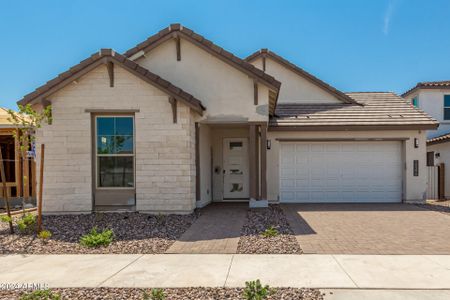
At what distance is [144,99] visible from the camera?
9.86m

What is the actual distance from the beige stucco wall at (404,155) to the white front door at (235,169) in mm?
1198

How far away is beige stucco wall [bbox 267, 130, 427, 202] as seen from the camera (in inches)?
507

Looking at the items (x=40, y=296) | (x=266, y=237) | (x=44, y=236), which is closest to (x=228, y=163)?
(x=266, y=237)

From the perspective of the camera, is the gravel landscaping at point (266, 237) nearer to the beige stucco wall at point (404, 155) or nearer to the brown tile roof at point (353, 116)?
the beige stucco wall at point (404, 155)

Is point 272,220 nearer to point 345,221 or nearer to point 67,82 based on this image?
point 345,221

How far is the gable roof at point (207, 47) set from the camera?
35.1 feet

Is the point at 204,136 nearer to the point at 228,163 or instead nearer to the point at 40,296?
the point at 228,163

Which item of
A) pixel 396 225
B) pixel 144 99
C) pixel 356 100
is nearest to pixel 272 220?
pixel 396 225

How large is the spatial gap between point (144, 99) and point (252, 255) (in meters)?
5.71

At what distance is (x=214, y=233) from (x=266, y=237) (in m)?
1.25

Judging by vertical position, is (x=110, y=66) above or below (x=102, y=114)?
above

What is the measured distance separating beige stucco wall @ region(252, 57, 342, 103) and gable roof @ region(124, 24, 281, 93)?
194 inches

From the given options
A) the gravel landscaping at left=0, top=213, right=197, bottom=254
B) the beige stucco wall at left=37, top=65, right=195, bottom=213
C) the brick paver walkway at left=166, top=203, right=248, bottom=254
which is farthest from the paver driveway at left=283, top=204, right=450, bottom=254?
the beige stucco wall at left=37, top=65, right=195, bottom=213

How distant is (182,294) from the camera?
4457 mm
